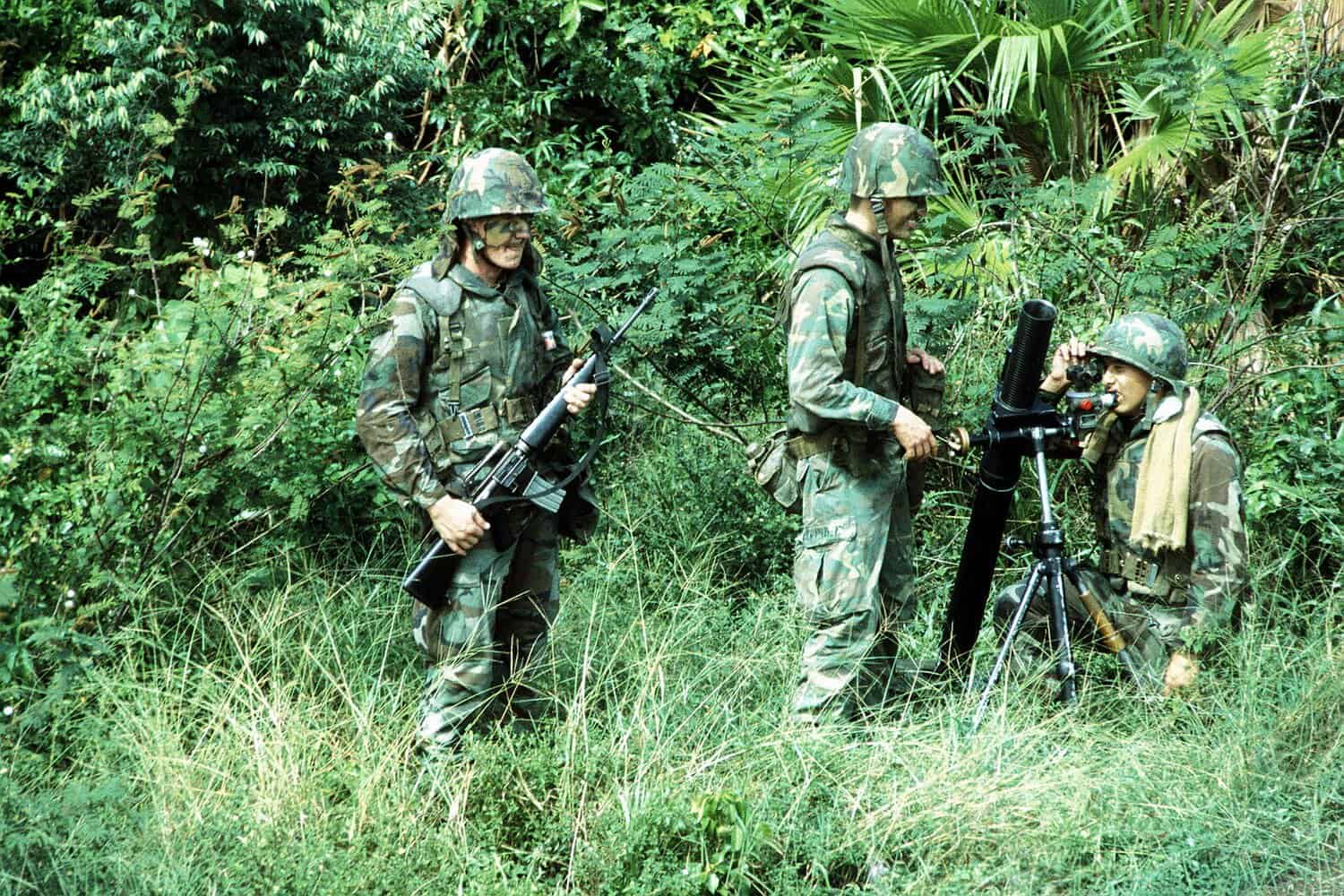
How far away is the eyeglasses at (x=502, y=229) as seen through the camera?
441 centimetres

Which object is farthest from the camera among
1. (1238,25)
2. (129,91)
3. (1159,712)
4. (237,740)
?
(1238,25)

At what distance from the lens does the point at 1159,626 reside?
190 inches

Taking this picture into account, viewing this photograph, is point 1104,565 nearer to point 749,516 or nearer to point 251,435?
point 749,516

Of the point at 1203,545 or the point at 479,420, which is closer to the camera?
the point at 479,420

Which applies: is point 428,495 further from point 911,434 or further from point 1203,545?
point 1203,545

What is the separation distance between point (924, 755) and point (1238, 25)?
570 centimetres

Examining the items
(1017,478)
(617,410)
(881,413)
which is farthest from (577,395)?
(617,410)

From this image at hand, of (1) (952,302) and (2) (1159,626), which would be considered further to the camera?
(1) (952,302)

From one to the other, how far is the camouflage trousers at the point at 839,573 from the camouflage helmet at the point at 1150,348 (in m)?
0.88

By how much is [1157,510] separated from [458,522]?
2.29 m

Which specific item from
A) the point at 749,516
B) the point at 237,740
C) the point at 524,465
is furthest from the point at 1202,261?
the point at 237,740

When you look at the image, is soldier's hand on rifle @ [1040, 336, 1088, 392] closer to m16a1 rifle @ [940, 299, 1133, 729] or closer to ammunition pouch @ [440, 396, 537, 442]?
m16a1 rifle @ [940, 299, 1133, 729]

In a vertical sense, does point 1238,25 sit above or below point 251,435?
above

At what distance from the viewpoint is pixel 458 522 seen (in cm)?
426
